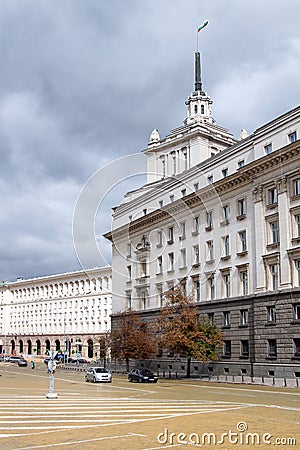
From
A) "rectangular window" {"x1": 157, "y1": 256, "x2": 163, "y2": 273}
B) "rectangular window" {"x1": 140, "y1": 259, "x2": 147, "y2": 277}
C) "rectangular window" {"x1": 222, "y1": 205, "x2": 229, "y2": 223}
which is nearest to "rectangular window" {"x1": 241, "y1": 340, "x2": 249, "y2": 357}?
"rectangular window" {"x1": 222, "y1": 205, "x2": 229, "y2": 223}

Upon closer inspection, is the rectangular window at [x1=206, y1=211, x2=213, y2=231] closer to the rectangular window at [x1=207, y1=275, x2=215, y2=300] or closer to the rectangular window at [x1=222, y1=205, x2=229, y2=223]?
the rectangular window at [x1=222, y1=205, x2=229, y2=223]

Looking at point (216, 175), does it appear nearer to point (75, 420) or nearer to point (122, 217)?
point (122, 217)

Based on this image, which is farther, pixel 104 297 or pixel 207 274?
pixel 104 297

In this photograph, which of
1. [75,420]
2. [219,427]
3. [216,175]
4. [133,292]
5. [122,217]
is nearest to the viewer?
[219,427]

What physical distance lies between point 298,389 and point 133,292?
1621 inches

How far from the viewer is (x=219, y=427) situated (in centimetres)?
2159

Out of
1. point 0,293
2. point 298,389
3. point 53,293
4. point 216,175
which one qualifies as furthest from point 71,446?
point 0,293

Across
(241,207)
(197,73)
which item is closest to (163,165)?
(197,73)

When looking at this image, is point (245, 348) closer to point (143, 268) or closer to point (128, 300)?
point (143, 268)

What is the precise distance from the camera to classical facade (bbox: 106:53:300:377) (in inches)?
2150

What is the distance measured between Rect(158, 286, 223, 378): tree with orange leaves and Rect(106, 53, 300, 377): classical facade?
2031 millimetres

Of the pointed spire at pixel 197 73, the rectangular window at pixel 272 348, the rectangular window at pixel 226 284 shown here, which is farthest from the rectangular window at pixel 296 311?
the pointed spire at pixel 197 73
